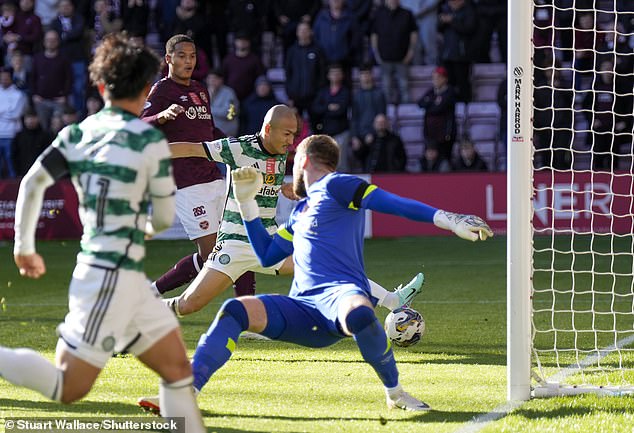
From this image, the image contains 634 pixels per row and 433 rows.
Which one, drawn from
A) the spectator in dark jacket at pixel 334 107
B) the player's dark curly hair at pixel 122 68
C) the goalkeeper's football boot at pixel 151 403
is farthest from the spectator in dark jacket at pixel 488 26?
the player's dark curly hair at pixel 122 68

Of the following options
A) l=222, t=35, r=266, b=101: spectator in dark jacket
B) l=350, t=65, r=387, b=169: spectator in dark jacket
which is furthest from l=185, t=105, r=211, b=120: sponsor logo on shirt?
l=222, t=35, r=266, b=101: spectator in dark jacket

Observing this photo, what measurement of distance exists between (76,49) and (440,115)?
7005 millimetres

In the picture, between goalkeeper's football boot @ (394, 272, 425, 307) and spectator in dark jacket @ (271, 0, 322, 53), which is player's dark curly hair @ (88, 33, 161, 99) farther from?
spectator in dark jacket @ (271, 0, 322, 53)

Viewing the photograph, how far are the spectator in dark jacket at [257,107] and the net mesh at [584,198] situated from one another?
4.59 metres

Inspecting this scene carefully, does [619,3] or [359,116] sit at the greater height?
[619,3]

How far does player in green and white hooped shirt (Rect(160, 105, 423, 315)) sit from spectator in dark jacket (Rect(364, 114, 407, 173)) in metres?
10.2

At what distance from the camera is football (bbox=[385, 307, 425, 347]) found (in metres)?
8.09

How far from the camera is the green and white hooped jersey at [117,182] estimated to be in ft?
15.5

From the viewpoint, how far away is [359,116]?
1903 centimetres

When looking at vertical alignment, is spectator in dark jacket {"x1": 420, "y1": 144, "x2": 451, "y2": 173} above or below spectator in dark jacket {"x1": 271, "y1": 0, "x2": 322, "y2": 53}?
below

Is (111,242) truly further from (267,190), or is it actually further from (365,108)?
(365,108)

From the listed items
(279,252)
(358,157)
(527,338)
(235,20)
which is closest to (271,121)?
(279,252)

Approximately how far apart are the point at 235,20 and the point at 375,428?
15.6 metres

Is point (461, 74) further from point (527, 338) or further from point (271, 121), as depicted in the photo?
point (527, 338)
